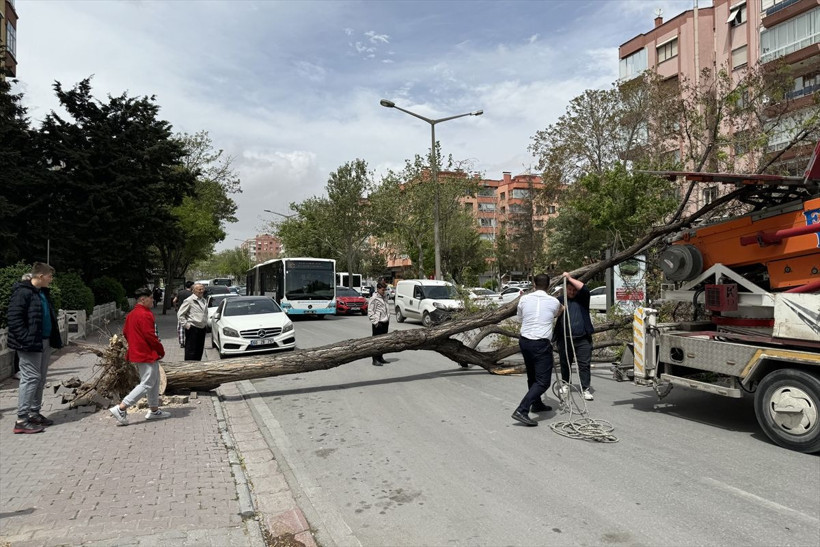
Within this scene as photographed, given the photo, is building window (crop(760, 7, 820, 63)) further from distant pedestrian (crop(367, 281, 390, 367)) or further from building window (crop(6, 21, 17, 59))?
building window (crop(6, 21, 17, 59))

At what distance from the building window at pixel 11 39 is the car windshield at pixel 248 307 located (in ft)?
87.7

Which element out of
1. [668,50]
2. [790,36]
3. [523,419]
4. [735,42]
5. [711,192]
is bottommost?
[523,419]

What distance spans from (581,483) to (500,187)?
89088 millimetres

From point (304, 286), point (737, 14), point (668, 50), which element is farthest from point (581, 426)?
point (668, 50)

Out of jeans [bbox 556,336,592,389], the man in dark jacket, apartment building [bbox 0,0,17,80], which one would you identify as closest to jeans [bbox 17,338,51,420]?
the man in dark jacket

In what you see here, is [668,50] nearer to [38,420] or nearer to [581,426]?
[581,426]

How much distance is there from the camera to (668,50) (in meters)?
35.9

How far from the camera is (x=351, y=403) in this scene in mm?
7914

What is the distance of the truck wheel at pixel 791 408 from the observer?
5105 mm

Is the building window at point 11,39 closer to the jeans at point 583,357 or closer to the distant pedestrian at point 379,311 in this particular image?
the distant pedestrian at point 379,311

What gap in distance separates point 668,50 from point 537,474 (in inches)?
1497

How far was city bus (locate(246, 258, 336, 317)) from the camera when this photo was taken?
24734 millimetres

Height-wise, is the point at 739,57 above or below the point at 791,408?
above

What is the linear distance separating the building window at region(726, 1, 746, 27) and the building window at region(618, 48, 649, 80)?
534 cm
